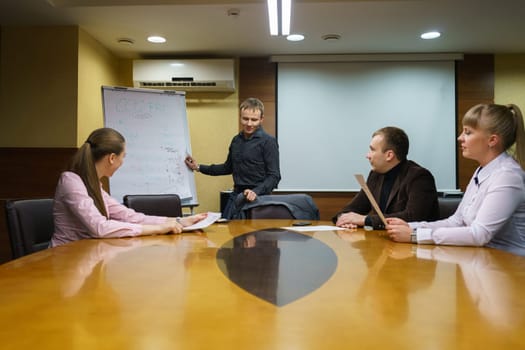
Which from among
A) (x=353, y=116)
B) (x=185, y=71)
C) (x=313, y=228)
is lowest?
(x=313, y=228)

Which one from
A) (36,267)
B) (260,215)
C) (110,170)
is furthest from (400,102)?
(36,267)

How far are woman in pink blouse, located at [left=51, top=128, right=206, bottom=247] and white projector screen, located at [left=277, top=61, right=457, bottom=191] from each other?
3.21m

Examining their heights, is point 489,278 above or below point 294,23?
below

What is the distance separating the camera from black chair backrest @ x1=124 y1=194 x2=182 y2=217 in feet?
8.64

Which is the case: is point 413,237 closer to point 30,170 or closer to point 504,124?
point 504,124

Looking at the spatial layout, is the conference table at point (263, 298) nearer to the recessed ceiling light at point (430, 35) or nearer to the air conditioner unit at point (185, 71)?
the recessed ceiling light at point (430, 35)

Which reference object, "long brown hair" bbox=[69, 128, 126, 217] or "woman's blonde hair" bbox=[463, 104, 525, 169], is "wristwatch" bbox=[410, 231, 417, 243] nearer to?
"woman's blonde hair" bbox=[463, 104, 525, 169]

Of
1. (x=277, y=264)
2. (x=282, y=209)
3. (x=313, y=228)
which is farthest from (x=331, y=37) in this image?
(x=277, y=264)

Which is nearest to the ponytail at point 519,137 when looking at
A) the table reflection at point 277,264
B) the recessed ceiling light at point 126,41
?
the table reflection at point 277,264

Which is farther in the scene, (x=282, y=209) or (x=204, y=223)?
(x=282, y=209)

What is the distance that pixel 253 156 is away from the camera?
333 centimetres

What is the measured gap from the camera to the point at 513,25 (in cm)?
407

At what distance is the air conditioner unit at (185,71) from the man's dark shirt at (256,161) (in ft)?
5.77

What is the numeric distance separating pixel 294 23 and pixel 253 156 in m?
1.55
